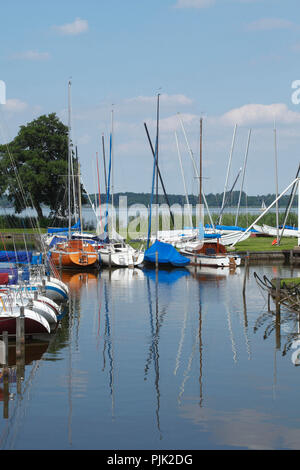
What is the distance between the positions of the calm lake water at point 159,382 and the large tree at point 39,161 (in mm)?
65402

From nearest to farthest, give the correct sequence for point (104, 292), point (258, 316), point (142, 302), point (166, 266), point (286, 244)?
1. point (258, 316)
2. point (142, 302)
3. point (104, 292)
4. point (166, 266)
5. point (286, 244)

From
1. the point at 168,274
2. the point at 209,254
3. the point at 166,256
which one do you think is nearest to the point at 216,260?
the point at 209,254

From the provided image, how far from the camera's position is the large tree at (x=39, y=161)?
105500mm

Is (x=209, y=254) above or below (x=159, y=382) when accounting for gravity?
above

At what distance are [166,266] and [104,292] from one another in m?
18.4

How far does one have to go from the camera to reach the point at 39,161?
4178 inches

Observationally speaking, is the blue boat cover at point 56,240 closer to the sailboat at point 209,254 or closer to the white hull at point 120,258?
the white hull at point 120,258

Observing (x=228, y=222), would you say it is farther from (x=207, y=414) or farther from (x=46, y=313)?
(x=207, y=414)

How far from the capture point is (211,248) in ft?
222

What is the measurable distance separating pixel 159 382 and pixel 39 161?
85152mm

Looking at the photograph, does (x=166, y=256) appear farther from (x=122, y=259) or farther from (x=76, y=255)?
(x=76, y=255)

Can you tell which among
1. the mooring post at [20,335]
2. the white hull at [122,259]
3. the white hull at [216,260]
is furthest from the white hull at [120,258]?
the mooring post at [20,335]

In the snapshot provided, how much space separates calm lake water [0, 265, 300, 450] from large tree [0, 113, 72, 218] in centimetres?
6540

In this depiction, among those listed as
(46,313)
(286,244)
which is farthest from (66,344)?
(286,244)
